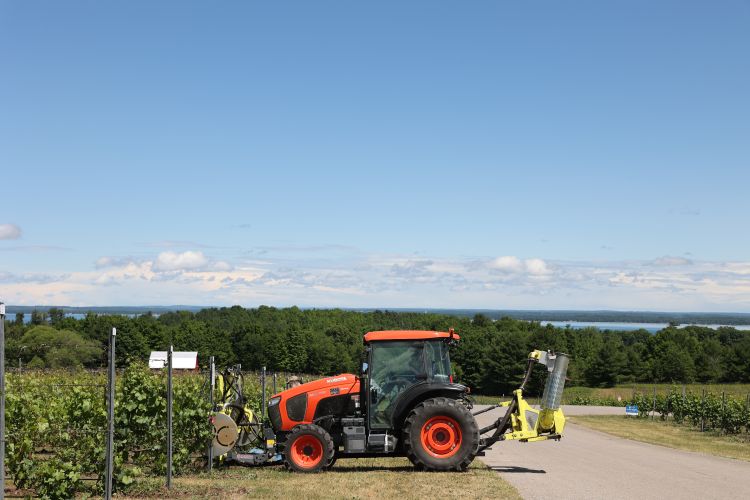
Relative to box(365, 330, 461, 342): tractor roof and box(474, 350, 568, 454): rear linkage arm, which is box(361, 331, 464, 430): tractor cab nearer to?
box(365, 330, 461, 342): tractor roof

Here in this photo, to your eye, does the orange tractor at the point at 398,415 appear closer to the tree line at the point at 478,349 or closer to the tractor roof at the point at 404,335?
the tractor roof at the point at 404,335

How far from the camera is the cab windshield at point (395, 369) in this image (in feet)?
45.1

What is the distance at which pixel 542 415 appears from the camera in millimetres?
14016

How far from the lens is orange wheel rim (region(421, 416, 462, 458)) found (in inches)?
527

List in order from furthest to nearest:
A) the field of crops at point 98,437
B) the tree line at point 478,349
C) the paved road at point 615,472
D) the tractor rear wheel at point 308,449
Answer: the tree line at point 478,349 < the tractor rear wheel at point 308,449 < the paved road at point 615,472 < the field of crops at point 98,437

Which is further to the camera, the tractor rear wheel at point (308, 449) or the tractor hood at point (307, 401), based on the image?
the tractor hood at point (307, 401)

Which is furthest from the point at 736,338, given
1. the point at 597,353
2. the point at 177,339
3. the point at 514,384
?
the point at 177,339

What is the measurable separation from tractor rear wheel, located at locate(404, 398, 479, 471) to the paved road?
85 centimetres

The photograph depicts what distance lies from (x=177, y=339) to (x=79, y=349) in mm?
34122

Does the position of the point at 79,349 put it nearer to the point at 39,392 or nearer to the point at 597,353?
the point at 39,392

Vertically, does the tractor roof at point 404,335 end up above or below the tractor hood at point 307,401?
above

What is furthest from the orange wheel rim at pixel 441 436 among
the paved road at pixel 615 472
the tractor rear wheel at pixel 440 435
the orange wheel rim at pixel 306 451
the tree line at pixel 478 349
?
the tree line at pixel 478 349

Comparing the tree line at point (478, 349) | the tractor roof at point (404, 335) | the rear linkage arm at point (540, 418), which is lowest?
the tree line at point (478, 349)

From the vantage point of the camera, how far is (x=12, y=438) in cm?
1263
